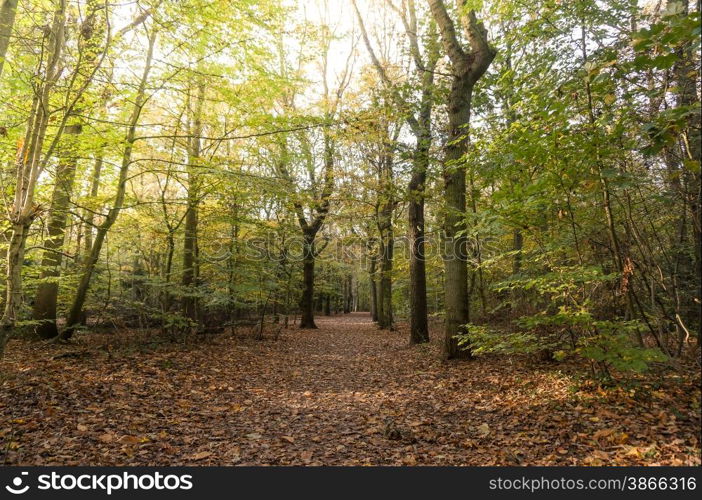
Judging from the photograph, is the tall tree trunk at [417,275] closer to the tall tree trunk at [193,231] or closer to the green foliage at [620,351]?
the tall tree trunk at [193,231]

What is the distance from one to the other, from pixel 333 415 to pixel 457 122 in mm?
6410

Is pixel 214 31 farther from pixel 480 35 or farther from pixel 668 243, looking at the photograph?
pixel 668 243

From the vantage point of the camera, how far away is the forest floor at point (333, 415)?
12.7ft

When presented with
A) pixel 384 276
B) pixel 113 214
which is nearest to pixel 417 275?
pixel 384 276

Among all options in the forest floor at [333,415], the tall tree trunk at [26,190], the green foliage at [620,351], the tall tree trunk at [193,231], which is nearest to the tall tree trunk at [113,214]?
the forest floor at [333,415]

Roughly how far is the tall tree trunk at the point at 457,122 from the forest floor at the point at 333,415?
3.48ft

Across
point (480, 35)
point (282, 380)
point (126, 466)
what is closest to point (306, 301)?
point (282, 380)

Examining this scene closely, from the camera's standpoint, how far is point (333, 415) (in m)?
5.61

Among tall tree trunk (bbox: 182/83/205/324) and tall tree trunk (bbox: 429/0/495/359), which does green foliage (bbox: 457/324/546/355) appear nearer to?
tall tree trunk (bbox: 429/0/495/359)

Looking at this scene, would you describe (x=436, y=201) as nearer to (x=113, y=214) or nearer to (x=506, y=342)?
(x=506, y=342)

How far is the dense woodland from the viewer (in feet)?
13.9

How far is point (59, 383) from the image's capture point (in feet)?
20.1

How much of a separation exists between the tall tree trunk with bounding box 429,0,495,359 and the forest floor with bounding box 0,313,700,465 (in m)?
1.06

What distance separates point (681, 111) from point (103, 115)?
9.60 m
